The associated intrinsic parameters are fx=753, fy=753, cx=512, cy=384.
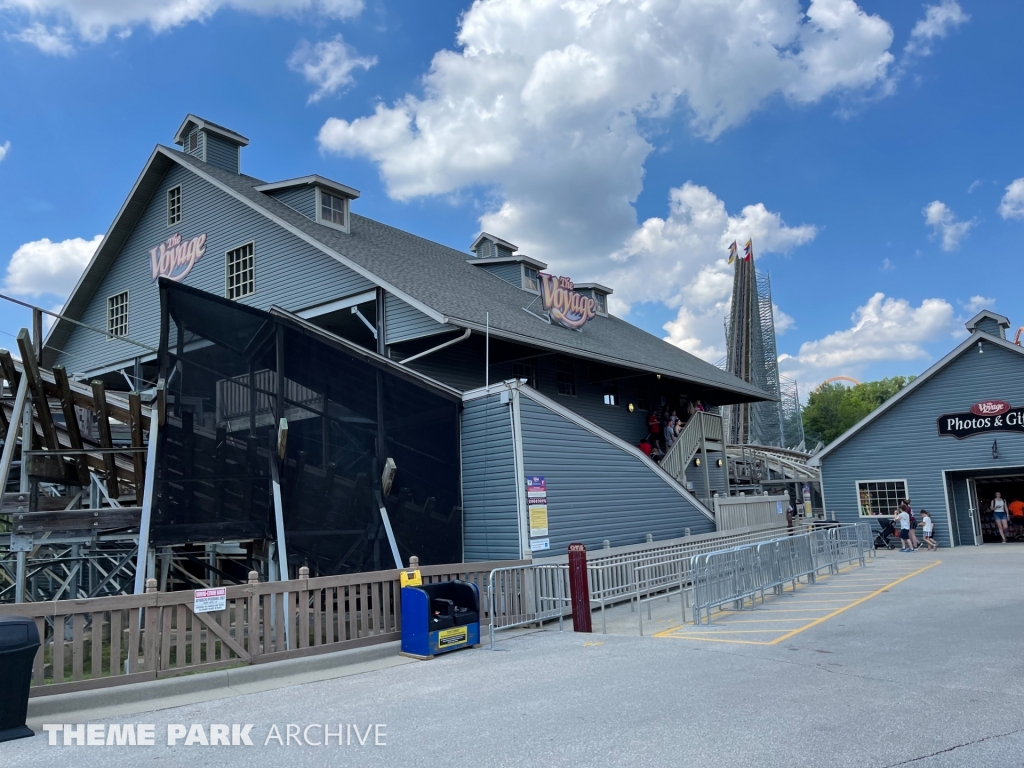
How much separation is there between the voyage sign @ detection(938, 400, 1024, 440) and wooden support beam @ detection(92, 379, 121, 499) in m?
23.2

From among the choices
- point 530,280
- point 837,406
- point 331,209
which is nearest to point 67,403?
point 331,209

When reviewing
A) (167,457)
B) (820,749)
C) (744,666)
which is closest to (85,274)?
(167,457)

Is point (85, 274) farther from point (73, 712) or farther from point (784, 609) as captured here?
point (784, 609)

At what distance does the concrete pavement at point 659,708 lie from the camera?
17.3ft

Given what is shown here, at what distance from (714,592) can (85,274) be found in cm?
2064

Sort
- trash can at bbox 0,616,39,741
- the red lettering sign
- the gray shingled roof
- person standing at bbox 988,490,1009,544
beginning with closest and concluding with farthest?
trash can at bbox 0,616,39,741, the gray shingled roof, the red lettering sign, person standing at bbox 988,490,1009,544

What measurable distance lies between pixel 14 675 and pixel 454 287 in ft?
45.4

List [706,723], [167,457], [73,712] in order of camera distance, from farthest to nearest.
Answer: [167,457], [73,712], [706,723]

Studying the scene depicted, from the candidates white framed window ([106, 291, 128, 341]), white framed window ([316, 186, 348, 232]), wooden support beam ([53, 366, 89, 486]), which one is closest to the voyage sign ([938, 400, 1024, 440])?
white framed window ([316, 186, 348, 232])

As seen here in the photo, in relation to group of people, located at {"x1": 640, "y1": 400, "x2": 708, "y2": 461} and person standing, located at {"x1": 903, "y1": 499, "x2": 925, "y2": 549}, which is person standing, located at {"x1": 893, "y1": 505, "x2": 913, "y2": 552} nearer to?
person standing, located at {"x1": 903, "y1": 499, "x2": 925, "y2": 549}

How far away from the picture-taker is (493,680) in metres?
7.85

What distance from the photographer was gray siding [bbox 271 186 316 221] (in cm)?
1931

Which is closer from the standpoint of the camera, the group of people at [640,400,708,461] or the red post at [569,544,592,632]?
the red post at [569,544,592,632]

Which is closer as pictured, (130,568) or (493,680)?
(493,680)
